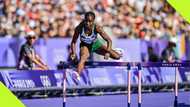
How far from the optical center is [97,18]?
21766 millimetres

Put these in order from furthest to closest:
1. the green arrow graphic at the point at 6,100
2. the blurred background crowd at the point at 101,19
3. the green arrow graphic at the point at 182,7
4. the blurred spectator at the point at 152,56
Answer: the blurred background crowd at the point at 101,19
the blurred spectator at the point at 152,56
the green arrow graphic at the point at 6,100
the green arrow graphic at the point at 182,7

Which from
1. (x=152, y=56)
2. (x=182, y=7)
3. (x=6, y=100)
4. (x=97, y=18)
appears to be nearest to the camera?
(x=182, y=7)

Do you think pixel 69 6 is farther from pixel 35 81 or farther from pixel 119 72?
pixel 35 81

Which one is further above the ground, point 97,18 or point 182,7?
point 97,18

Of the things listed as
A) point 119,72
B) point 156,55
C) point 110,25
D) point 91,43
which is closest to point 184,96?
point 119,72

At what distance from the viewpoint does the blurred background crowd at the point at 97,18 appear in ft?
66.4

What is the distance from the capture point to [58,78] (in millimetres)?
15586

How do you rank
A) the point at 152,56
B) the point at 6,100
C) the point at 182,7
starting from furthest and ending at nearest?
the point at 152,56 < the point at 6,100 < the point at 182,7

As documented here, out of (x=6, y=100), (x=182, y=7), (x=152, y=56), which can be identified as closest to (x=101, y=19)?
(x=152, y=56)

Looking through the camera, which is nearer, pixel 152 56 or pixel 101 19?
pixel 152 56

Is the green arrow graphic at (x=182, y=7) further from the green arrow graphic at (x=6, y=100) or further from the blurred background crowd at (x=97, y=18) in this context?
the blurred background crowd at (x=97, y=18)

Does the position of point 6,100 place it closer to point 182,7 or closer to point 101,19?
point 182,7

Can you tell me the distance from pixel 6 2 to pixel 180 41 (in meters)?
6.78

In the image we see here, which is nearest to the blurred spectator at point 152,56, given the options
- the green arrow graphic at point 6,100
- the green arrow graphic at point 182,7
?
the green arrow graphic at point 6,100
